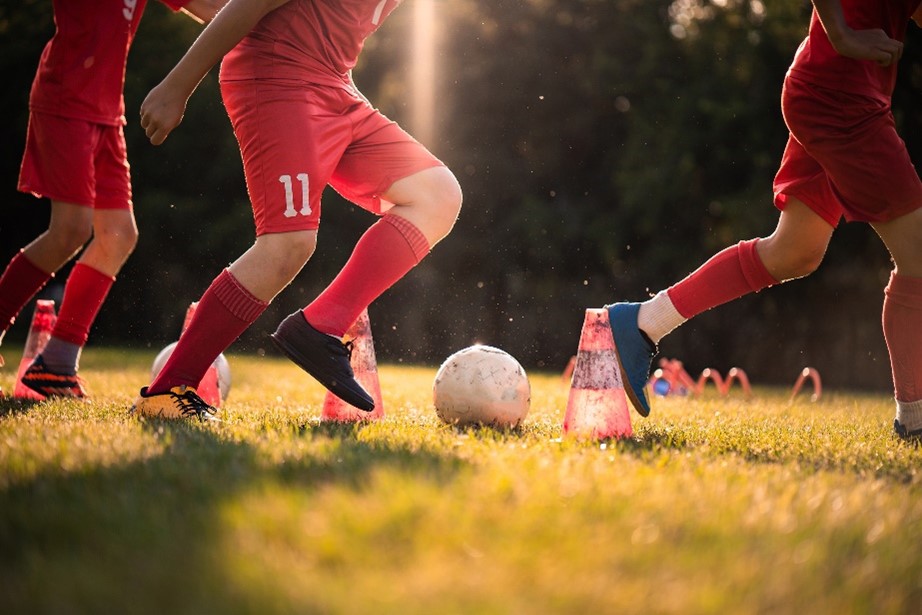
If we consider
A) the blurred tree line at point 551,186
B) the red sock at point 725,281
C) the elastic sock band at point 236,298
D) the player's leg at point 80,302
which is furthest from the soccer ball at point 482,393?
the blurred tree line at point 551,186

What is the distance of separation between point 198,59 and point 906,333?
10.0ft

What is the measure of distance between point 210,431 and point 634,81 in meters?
14.1

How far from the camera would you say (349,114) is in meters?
3.76

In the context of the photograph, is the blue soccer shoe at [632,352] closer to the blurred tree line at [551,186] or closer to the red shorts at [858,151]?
the red shorts at [858,151]

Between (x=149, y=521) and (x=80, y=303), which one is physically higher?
(x=149, y=521)

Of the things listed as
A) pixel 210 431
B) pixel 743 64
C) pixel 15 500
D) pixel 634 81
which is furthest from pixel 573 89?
pixel 15 500

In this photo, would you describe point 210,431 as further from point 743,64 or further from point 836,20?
point 743,64

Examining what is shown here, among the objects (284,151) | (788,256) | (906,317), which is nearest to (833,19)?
(788,256)

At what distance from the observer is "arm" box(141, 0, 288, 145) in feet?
11.4

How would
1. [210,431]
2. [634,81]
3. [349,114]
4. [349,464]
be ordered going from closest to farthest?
[349,464]
[210,431]
[349,114]
[634,81]

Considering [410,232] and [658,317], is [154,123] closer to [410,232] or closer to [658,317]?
[410,232]

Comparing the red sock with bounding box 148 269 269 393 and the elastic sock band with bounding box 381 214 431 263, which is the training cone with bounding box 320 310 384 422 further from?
the red sock with bounding box 148 269 269 393

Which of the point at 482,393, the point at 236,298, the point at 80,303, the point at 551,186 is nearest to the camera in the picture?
the point at 236,298

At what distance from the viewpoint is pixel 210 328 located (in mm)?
3623
